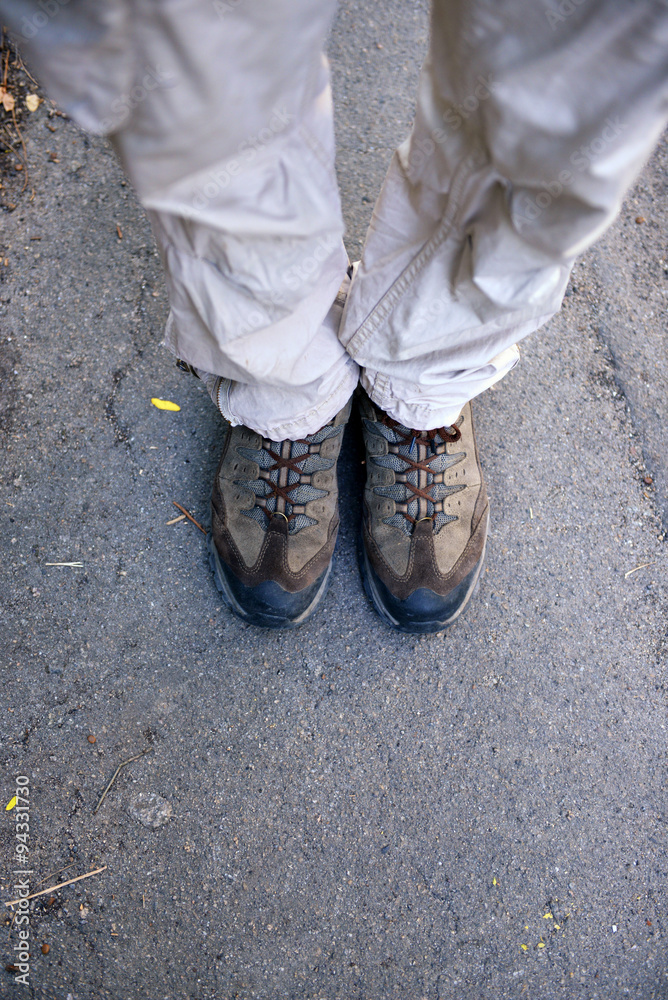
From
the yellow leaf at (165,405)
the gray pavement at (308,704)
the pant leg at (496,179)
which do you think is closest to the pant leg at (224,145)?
the pant leg at (496,179)

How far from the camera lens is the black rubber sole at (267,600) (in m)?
1.33

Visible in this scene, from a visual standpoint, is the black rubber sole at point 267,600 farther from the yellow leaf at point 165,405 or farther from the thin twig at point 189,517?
the yellow leaf at point 165,405

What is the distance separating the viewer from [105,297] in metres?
1.61

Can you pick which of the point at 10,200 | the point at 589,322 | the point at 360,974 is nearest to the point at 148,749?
the point at 360,974

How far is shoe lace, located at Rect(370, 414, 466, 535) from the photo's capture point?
137cm

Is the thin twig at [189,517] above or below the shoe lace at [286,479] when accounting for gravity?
below

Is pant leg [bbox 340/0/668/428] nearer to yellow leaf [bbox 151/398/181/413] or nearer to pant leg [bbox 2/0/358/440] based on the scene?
pant leg [bbox 2/0/358/440]

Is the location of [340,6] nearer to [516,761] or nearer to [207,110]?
[207,110]

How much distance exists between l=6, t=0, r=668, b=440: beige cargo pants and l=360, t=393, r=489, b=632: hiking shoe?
0.25m

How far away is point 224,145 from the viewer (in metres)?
0.73

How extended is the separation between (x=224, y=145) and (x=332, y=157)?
0.78 feet

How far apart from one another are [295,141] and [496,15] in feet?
0.93

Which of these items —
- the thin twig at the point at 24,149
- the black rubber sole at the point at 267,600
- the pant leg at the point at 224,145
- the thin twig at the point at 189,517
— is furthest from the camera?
the thin twig at the point at 24,149

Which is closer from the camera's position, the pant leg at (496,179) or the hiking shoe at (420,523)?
the pant leg at (496,179)
